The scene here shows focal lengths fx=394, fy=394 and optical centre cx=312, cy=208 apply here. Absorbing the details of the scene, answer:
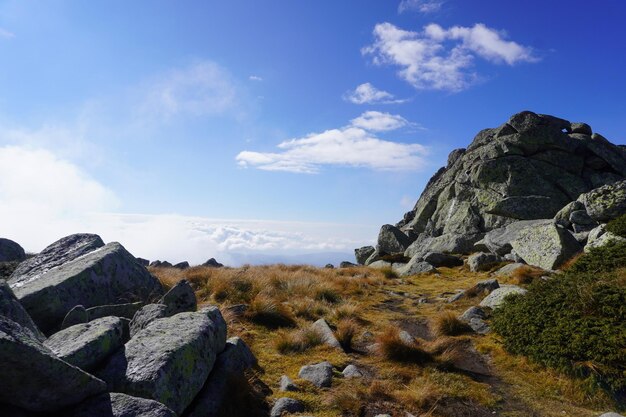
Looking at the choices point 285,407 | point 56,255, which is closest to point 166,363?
point 285,407

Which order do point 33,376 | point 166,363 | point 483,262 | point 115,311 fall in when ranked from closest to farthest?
point 33,376 → point 166,363 → point 115,311 → point 483,262

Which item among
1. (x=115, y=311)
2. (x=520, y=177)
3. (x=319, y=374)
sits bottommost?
(x=319, y=374)

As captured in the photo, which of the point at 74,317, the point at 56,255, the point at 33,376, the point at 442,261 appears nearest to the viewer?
the point at 33,376

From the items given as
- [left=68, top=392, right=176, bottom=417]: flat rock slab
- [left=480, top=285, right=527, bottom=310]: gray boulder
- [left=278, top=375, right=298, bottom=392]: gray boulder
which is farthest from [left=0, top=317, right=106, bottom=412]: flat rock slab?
[left=480, top=285, right=527, bottom=310]: gray boulder

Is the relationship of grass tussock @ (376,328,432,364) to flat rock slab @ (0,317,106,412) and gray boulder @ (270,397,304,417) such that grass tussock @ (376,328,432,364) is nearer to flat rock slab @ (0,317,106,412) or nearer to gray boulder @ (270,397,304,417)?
gray boulder @ (270,397,304,417)

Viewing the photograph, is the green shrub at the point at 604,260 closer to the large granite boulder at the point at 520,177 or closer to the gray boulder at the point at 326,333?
the gray boulder at the point at 326,333

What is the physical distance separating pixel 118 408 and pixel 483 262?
906 inches

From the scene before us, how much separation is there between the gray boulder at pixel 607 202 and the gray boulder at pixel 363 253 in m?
22.0

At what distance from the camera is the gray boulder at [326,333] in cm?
1051

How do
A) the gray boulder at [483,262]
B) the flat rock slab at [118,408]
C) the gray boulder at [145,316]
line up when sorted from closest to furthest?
the flat rock slab at [118,408]
the gray boulder at [145,316]
the gray boulder at [483,262]

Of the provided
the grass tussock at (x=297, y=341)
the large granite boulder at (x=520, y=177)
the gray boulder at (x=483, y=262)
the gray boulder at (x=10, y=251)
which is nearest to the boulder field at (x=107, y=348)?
the grass tussock at (x=297, y=341)

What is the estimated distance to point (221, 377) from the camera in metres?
7.34

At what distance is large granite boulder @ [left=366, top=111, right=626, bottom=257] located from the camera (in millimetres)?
32625

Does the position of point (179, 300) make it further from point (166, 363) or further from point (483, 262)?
point (483, 262)
